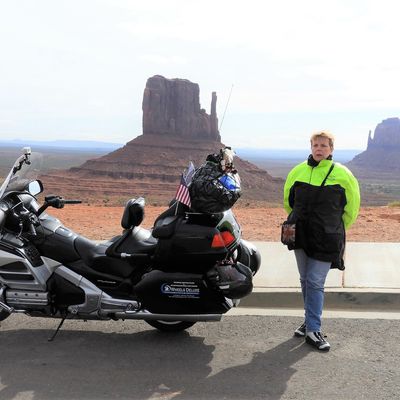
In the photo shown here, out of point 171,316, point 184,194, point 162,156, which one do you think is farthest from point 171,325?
point 162,156

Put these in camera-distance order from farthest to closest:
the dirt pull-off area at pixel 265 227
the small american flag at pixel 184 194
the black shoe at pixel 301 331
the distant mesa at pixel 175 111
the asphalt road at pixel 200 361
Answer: the distant mesa at pixel 175 111 → the dirt pull-off area at pixel 265 227 → the black shoe at pixel 301 331 → the small american flag at pixel 184 194 → the asphalt road at pixel 200 361

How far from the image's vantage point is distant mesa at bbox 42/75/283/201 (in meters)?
87.8

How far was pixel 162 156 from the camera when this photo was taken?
357ft

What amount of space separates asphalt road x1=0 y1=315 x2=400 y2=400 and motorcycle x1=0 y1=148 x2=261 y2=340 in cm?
32

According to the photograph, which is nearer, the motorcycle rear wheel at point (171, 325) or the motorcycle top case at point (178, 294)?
the motorcycle top case at point (178, 294)

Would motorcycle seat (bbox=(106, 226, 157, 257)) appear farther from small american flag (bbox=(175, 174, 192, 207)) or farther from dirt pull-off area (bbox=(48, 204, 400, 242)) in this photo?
dirt pull-off area (bbox=(48, 204, 400, 242))

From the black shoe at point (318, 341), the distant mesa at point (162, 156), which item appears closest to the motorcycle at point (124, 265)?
the black shoe at point (318, 341)

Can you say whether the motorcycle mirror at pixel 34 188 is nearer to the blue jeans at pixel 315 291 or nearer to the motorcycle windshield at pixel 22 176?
the motorcycle windshield at pixel 22 176

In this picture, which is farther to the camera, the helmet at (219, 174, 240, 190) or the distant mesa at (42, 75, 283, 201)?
the distant mesa at (42, 75, 283, 201)

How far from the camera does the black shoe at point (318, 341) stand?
Answer: 171 inches

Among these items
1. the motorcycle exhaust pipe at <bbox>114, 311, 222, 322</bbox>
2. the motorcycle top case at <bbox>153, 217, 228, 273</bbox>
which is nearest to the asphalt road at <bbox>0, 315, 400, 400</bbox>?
the motorcycle exhaust pipe at <bbox>114, 311, 222, 322</bbox>

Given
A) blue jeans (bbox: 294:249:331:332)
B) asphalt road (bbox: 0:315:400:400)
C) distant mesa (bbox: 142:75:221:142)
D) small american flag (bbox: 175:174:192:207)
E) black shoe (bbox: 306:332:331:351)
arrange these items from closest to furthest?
asphalt road (bbox: 0:315:400:400) → small american flag (bbox: 175:174:192:207) → black shoe (bbox: 306:332:331:351) → blue jeans (bbox: 294:249:331:332) → distant mesa (bbox: 142:75:221:142)

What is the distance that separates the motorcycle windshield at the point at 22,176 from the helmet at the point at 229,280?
1773mm

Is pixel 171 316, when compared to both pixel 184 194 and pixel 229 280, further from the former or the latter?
pixel 184 194
